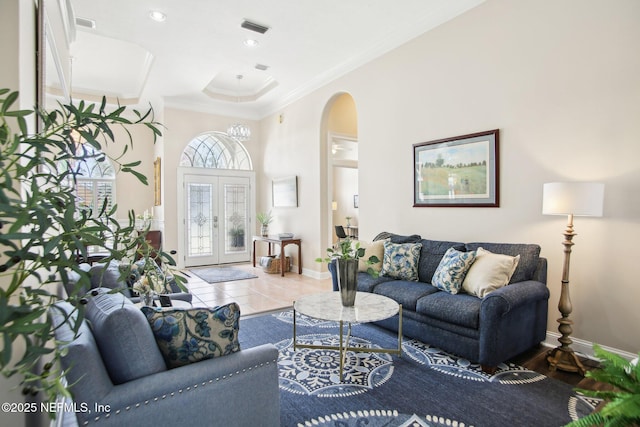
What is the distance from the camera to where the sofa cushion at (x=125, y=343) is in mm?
1353

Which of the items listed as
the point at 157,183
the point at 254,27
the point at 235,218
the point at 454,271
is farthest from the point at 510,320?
the point at 157,183

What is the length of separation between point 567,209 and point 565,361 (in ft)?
3.94

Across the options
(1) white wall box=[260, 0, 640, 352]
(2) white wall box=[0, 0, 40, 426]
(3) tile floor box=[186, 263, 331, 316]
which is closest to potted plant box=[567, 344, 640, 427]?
(2) white wall box=[0, 0, 40, 426]

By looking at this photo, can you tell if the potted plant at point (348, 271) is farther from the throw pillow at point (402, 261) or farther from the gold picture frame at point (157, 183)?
the gold picture frame at point (157, 183)

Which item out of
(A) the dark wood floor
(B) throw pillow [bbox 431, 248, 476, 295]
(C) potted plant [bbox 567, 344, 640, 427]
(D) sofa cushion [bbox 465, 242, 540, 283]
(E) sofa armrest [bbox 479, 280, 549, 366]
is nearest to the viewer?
(C) potted plant [bbox 567, 344, 640, 427]

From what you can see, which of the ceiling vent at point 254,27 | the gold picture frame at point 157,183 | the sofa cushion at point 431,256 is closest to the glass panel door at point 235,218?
the gold picture frame at point 157,183

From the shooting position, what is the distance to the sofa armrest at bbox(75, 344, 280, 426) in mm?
1278

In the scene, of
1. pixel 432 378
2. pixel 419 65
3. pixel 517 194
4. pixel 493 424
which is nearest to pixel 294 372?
pixel 432 378

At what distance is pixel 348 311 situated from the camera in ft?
8.88

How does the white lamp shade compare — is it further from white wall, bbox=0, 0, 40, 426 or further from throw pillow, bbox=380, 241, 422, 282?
white wall, bbox=0, 0, 40, 426

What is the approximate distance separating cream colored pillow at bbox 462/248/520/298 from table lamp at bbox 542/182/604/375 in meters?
0.40

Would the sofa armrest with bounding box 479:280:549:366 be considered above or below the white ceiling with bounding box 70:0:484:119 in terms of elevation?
below

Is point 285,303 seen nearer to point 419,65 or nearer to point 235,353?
point 235,353

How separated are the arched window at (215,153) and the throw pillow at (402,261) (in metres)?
4.94
